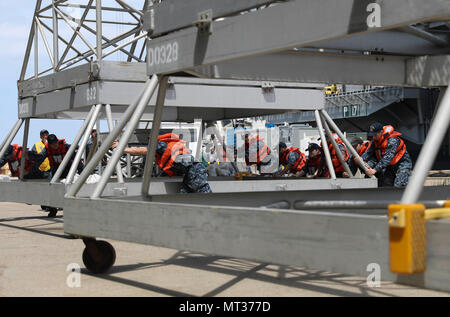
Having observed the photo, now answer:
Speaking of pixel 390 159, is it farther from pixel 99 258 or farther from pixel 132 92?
pixel 99 258

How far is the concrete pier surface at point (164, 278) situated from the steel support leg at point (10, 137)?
3.03m

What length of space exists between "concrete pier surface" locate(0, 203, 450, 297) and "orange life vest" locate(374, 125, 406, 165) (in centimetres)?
392

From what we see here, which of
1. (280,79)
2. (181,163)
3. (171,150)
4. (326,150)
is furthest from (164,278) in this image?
(326,150)

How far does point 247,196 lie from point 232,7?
1.92m

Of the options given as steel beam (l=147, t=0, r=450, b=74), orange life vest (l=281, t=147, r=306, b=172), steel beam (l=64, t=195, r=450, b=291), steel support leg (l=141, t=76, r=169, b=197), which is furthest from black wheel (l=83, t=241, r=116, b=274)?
orange life vest (l=281, t=147, r=306, b=172)

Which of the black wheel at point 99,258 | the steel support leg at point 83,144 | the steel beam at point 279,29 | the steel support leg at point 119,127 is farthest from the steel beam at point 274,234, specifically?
the steel support leg at point 83,144

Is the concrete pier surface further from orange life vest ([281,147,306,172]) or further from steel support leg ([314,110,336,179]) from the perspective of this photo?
orange life vest ([281,147,306,172])

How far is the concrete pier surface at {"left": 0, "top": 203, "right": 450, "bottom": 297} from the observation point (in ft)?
17.7

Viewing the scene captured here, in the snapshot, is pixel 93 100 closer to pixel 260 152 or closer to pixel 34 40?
pixel 34 40

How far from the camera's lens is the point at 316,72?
6141 millimetres

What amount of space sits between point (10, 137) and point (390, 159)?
20.8ft

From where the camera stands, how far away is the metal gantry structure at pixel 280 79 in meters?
3.39

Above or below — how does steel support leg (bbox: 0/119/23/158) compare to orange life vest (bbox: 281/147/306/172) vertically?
above

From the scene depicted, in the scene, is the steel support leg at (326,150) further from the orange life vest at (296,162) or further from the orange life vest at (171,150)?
the orange life vest at (296,162)
